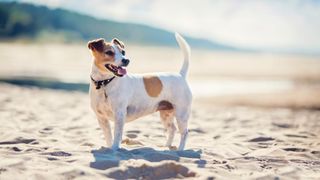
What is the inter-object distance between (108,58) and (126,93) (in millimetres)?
473

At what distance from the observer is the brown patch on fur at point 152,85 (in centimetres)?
589

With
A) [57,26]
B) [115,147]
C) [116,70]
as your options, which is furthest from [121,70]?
[57,26]

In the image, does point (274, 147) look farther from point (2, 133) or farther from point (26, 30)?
point (26, 30)

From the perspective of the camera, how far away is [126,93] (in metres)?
5.59

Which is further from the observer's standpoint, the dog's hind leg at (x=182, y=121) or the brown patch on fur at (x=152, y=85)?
the dog's hind leg at (x=182, y=121)

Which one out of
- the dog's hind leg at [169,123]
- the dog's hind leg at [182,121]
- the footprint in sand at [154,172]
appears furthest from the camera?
the dog's hind leg at [169,123]

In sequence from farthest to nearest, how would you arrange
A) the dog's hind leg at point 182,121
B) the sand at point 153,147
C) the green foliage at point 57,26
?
the green foliage at point 57,26
the dog's hind leg at point 182,121
the sand at point 153,147

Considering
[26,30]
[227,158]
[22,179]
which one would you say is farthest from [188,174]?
[26,30]

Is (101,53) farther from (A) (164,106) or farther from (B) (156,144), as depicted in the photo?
(B) (156,144)

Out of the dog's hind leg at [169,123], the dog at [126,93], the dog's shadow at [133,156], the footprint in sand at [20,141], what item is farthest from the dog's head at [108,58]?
the footprint in sand at [20,141]

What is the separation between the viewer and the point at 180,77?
247 inches

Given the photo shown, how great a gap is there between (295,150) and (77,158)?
9.20ft

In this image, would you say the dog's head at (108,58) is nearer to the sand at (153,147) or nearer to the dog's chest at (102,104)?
the dog's chest at (102,104)

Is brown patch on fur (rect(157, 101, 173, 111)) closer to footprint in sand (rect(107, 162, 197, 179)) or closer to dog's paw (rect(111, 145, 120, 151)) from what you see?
dog's paw (rect(111, 145, 120, 151))
